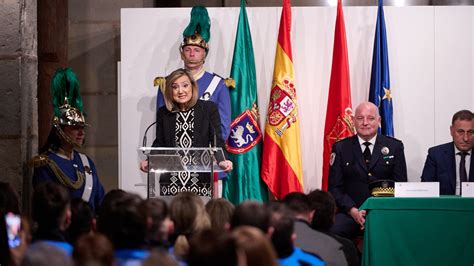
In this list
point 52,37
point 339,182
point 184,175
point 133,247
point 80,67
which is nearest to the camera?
point 133,247

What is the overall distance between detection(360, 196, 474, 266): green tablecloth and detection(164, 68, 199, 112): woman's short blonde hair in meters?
1.49

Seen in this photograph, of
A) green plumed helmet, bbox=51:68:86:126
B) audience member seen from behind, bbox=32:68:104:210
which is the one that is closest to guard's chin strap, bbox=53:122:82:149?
audience member seen from behind, bbox=32:68:104:210

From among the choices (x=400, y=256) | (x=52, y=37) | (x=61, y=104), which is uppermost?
(x=52, y=37)

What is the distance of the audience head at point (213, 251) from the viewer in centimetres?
318

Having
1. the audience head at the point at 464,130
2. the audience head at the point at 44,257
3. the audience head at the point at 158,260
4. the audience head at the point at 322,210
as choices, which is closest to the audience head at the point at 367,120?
the audience head at the point at 464,130

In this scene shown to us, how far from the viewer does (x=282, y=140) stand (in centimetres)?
822

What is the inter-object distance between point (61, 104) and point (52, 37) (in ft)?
7.00

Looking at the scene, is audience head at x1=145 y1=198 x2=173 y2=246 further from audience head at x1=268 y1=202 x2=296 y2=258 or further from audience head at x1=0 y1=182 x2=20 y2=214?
audience head at x1=0 y1=182 x2=20 y2=214

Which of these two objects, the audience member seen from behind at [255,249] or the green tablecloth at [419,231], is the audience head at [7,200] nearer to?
the audience member seen from behind at [255,249]

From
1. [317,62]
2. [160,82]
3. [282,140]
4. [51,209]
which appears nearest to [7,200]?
[51,209]

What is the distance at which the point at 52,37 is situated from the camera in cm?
901

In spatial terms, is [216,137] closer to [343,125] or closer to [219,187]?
[219,187]

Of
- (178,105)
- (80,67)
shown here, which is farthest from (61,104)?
(80,67)

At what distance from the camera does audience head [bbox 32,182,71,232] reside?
4.39 m
